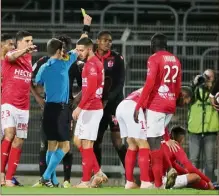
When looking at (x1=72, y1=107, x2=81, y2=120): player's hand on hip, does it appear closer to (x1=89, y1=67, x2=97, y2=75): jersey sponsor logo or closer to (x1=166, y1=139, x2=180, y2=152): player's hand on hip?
(x1=89, y1=67, x2=97, y2=75): jersey sponsor logo

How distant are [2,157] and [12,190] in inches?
41.7

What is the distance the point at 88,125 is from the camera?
1368 centimetres

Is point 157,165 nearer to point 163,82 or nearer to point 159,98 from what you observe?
point 159,98

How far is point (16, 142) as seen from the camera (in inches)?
547

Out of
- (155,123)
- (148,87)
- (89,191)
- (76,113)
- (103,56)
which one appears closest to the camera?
(89,191)

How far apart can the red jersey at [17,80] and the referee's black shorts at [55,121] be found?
1.16ft

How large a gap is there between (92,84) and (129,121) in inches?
28.4

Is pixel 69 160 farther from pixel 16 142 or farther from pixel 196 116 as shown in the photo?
pixel 196 116

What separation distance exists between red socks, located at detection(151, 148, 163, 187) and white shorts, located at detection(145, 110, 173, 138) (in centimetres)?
22

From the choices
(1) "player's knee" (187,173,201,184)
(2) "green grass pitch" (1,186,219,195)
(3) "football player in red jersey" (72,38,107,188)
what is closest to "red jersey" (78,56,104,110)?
(3) "football player in red jersey" (72,38,107,188)

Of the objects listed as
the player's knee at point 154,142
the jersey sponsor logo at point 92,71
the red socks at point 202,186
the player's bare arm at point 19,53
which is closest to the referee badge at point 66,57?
the jersey sponsor logo at point 92,71

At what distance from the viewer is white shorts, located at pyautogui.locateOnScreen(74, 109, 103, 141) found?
1368cm

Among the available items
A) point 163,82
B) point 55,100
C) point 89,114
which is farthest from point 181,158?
point 55,100

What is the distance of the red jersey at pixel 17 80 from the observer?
1373 centimetres
